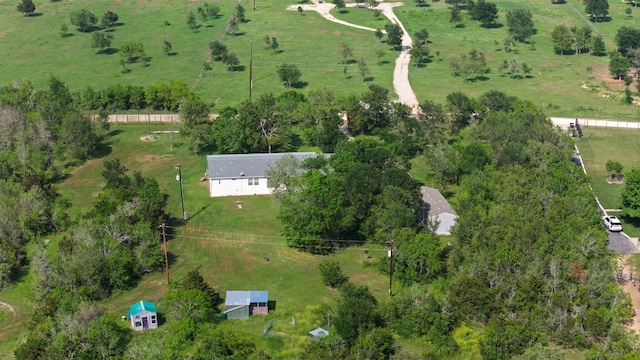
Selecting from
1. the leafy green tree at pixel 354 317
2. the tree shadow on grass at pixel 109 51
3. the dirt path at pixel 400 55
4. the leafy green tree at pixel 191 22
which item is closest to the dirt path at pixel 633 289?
the leafy green tree at pixel 354 317

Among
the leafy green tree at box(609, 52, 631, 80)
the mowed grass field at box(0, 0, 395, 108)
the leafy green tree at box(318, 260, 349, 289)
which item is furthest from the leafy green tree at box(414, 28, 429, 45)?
the leafy green tree at box(318, 260, 349, 289)

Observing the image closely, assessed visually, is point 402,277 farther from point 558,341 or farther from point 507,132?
point 507,132

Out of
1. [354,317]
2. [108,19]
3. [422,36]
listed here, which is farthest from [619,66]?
[108,19]

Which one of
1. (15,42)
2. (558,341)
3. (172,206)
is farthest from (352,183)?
(15,42)

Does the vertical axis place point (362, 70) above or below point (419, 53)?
below

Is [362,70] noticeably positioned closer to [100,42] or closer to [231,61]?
[231,61]
